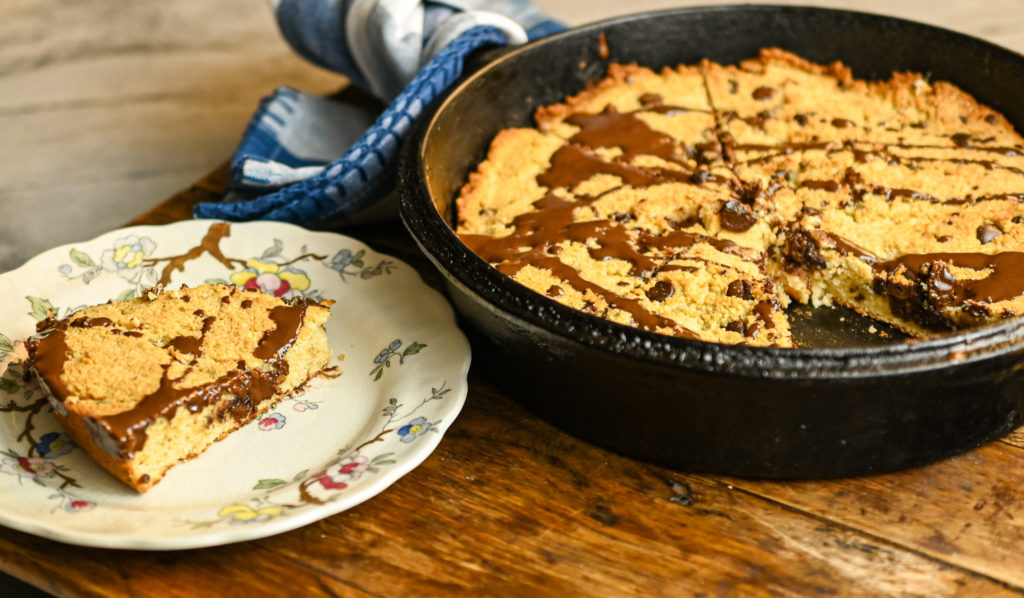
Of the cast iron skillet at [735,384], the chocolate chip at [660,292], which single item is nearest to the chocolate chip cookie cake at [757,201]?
the chocolate chip at [660,292]

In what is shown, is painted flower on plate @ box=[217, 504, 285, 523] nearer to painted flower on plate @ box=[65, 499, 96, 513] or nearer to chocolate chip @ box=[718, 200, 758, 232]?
painted flower on plate @ box=[65, 499, 96, 513]

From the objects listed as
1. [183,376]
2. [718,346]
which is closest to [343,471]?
[183,376]

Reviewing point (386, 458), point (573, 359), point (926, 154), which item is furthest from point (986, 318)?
point (386, 458)

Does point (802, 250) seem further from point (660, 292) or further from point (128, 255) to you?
point (128, 255)

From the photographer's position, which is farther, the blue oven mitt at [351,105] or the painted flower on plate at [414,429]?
the blue oven mitt at [351,105]

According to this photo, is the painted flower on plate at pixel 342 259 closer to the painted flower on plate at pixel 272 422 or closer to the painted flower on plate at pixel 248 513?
the painted flower on plate at pixel 272 422

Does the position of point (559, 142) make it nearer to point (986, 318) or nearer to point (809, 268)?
point (809, 268)
